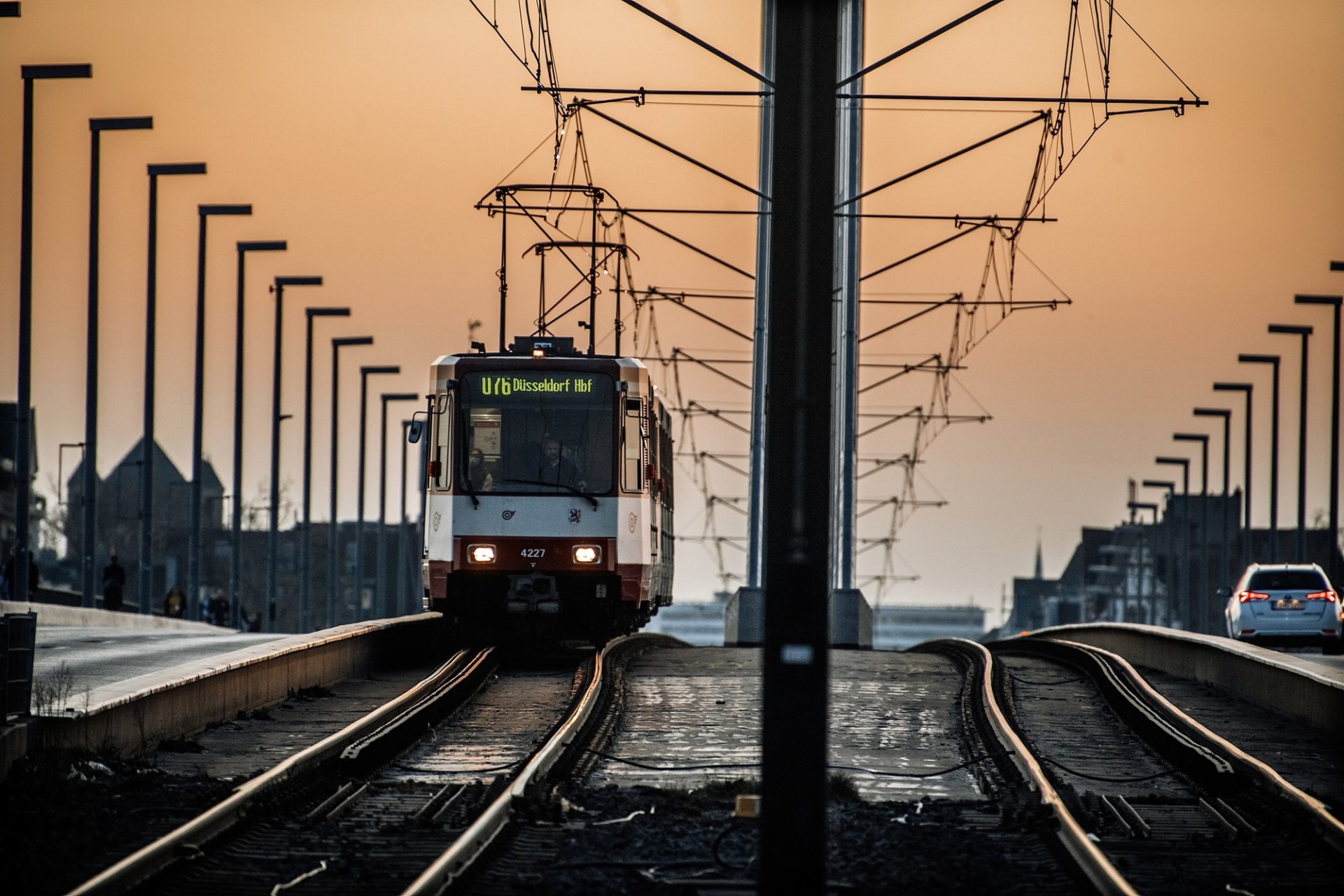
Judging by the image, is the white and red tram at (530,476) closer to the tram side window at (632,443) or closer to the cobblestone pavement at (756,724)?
the tram side window at (632,443)

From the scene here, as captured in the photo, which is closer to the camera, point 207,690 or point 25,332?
point 207,690

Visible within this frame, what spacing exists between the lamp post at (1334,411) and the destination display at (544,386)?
86.1 feet

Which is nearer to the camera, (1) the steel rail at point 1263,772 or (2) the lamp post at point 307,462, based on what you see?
(1) the steel rail at point 1263,772

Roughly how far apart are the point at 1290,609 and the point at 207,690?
23802 mm

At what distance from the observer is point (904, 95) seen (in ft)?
73.0

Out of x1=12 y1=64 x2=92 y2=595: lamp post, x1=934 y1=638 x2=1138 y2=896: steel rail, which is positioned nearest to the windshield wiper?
x1=934 y1=638 x2=1138 y2=896: steel rail

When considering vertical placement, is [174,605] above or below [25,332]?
below

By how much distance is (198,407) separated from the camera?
45.8 metres

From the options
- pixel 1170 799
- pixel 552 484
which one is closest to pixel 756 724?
pixel 1170 799

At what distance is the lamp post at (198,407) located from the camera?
4412cm

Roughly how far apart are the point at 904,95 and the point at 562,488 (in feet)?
18.0

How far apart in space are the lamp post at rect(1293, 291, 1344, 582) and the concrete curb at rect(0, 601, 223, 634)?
2326cm

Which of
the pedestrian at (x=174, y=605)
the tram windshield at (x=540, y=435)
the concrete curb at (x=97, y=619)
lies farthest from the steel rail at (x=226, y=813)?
the pedestrian at (x=174, y=605)

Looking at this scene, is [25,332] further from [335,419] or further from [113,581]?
[335,419]
